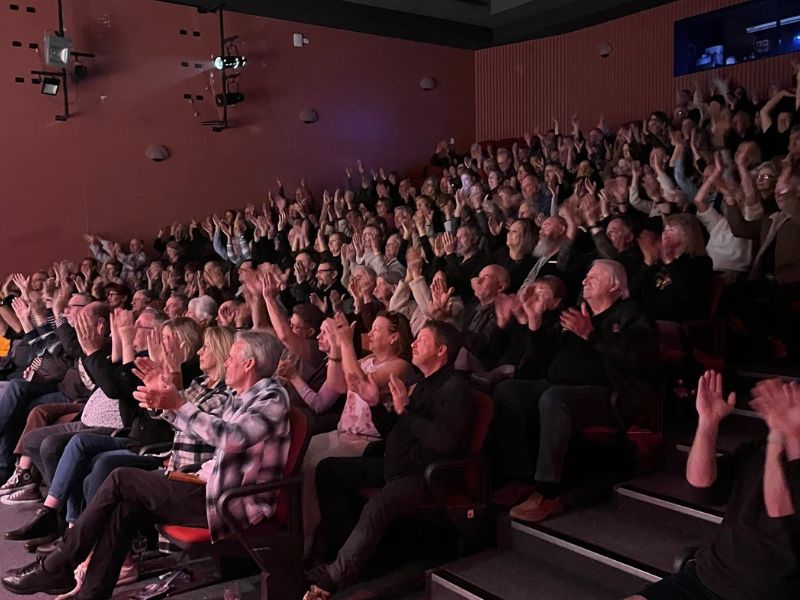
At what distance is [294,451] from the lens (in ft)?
7.83

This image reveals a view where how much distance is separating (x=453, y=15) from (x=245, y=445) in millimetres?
7931

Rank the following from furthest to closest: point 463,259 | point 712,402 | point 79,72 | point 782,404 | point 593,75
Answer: point 593,75 → point 79,72 → point 463,259 → point 712,402 → point 782,404

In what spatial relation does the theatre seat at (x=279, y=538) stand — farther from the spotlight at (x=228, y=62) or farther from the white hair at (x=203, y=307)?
the spotlight at (x=228, y=62)

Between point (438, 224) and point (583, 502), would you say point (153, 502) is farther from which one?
point (438, 224)

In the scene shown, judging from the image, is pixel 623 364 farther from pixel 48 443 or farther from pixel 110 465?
pixel 48 443

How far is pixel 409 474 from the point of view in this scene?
245 centimetres

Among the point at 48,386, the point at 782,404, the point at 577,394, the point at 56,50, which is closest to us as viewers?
the point at 782,404

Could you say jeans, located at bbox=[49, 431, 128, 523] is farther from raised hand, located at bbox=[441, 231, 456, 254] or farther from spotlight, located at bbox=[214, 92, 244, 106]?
spotlight, located at bbox=[214, 92, 244, 106]

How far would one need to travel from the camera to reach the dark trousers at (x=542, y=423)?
8.38 ft

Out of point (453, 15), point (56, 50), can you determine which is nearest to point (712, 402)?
point (56, 50)

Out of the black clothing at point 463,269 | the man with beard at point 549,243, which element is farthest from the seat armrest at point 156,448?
the man with beard at point 549,243

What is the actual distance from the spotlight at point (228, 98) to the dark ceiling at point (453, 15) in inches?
34.7

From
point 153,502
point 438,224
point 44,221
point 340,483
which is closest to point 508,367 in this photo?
point 340,483

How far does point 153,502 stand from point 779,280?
9.24 feet
